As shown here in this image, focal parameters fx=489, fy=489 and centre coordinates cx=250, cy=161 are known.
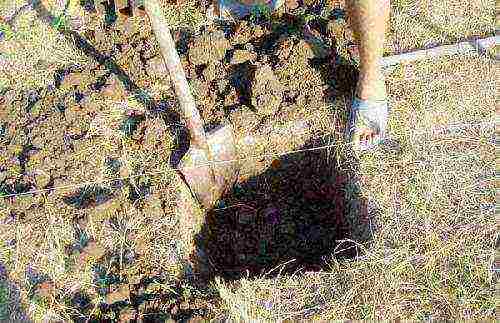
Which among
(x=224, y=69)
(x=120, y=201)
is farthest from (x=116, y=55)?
(x=120, y=201)

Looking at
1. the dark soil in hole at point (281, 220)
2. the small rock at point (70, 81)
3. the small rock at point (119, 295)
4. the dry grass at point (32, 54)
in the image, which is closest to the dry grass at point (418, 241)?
the dark soil in hole at point (281, 220)

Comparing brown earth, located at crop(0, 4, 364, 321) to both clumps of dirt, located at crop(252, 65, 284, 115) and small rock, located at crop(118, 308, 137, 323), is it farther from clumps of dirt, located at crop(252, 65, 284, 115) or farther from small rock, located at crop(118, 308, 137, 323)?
small rock, located at crop(118, 308, 137, 323)

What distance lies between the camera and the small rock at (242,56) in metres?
3.07

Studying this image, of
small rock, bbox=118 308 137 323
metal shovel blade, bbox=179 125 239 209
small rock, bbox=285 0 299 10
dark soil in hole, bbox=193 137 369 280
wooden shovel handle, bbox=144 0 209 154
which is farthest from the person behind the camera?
small rock, bbox=285 0 299 10

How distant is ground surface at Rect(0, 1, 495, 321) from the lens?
2.28 metres

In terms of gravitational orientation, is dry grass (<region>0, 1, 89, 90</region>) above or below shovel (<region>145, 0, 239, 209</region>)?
above

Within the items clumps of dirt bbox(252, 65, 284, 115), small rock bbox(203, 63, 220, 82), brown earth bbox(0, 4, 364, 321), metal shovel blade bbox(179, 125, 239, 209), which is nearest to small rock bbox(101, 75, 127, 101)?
brown earth bbox(0, 4, 364, 321)

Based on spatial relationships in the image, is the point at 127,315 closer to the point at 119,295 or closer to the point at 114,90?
the point at 119,295

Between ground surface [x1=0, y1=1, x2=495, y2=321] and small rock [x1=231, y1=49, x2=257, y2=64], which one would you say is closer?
ground surface [x1=0, y1=1, x2=495, y2=321]

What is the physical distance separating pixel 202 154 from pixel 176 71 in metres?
0.52

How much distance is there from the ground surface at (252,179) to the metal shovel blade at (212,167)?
0.08 metres

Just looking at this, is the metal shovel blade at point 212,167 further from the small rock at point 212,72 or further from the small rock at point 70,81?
the small rock at point 70,81

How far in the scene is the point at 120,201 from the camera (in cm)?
264

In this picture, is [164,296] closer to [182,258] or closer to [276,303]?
[182,258]
